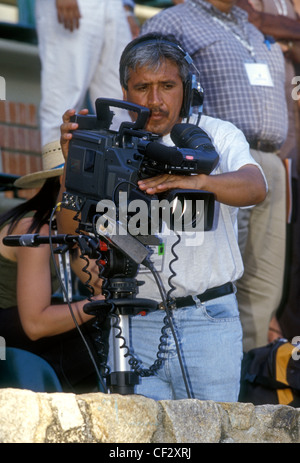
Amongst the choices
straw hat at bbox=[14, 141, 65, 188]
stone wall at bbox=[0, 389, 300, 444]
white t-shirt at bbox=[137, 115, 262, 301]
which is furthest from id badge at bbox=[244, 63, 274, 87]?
stone wall at bbox=[0, 389, 300, 444]

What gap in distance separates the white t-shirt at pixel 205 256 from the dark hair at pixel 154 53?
30cm

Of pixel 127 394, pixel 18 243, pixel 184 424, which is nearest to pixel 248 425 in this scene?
pixel 184 424

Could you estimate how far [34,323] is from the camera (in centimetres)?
281

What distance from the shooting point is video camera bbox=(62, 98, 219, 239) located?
6.26 ft

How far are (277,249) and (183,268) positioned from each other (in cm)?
163

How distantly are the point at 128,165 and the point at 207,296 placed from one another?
545 millimetres

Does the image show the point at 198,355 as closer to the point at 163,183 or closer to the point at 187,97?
the point at 163,183

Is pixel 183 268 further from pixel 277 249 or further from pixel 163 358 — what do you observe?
pixel 277 249

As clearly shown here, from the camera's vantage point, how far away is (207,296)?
7.68 feet

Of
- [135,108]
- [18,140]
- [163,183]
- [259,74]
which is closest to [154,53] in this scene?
[135,108]

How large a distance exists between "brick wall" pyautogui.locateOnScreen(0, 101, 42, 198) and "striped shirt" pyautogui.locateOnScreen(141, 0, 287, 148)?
61.4 inches

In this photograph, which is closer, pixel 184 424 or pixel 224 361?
pixel 184 424

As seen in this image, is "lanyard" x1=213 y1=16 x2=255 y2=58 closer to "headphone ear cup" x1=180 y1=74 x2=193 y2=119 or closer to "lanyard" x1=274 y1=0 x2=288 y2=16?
"lanyard" x1=274 y1=0 x2=288 y2=16

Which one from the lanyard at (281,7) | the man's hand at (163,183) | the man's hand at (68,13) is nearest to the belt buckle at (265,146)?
the lanyard at (281,7)
